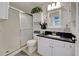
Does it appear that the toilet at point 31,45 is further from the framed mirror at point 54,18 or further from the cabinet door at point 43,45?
the framed mirror at point 54,18

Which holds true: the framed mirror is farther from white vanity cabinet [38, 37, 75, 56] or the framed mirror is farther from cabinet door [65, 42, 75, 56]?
cabinet door [65, 42, 75, 56]

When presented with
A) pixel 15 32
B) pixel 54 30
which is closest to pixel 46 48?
pixel 54 30

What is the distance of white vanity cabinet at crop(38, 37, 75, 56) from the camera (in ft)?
4.77

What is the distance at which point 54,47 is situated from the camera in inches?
66.2

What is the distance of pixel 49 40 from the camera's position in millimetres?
1754

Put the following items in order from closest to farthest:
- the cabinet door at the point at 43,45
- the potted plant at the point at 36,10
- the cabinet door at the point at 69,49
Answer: the cabinet door at the point at 69,49 → the potted plant at the point at 36,10 → the cabinet door at the point at 43,45

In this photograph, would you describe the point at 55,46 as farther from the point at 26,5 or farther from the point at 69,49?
the point at 26,5

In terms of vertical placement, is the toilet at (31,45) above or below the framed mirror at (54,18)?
below

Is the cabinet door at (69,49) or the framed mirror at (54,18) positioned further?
the framed mirror at (54,18)

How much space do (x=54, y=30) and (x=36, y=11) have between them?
1.64 ft

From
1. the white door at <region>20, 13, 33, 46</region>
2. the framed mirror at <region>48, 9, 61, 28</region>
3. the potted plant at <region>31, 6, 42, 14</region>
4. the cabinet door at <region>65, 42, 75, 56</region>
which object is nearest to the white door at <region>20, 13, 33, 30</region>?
the white door at <region>20, 13, 33, 46</region>

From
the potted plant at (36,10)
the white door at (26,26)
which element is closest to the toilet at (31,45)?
the white door at (26,26)

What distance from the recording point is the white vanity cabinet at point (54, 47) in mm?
1455

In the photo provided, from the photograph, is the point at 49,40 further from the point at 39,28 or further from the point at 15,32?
the point at 15,32
